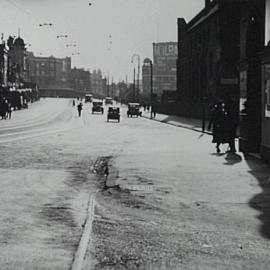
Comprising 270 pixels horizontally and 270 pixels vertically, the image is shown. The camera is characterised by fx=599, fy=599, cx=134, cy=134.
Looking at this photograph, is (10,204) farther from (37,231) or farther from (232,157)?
(232,157)

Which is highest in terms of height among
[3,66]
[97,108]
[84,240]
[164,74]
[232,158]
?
[164,74]

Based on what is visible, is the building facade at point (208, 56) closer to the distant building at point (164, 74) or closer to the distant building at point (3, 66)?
the distant building at point (3, 66)

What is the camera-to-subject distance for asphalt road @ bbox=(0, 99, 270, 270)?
270 inches

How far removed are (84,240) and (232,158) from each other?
1270 centimetres

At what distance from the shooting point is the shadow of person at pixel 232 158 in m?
18.4

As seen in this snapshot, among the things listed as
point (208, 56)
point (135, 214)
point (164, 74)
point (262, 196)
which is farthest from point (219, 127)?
point (164, 74)

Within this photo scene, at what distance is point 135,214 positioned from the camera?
9812mm

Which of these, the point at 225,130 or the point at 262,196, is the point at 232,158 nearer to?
the point at 225,130

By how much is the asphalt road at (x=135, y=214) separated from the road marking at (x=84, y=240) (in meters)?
0.02

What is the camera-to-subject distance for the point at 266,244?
Answer: 761 cm

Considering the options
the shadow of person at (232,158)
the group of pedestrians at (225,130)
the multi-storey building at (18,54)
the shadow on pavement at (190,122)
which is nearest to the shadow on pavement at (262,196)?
the shadow of person at (232,158)

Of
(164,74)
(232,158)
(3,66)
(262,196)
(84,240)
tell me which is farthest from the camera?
(164,74)

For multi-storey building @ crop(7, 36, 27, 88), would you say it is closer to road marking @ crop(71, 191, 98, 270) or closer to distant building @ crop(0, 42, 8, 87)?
distant building @ crop(0, 42, 8, 87)

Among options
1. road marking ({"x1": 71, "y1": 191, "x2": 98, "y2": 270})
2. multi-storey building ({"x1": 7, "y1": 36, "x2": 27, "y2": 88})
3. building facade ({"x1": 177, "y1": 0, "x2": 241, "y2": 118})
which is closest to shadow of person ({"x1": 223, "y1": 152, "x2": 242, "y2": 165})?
road marking ({"x1": 71, "y1": 191, "x2": 98, "y2": 270})
